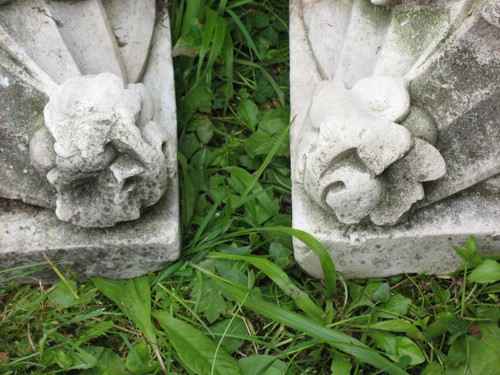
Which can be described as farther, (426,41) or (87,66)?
(87,66)

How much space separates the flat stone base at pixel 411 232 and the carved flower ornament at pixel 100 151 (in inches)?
18.3

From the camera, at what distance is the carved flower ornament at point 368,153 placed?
157 centimetres

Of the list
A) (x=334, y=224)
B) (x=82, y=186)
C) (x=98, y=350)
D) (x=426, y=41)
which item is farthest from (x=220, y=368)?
(x=426, y=41)

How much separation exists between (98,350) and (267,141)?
3.10 ft

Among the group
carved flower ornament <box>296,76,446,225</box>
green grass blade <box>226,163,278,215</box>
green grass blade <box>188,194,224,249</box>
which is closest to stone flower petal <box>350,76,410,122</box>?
carved flower ornament <box>296,76,446,225</box>

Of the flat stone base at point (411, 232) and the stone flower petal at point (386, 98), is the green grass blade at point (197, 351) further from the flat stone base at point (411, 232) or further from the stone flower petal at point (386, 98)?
the stone flower petal at point (386, 98)

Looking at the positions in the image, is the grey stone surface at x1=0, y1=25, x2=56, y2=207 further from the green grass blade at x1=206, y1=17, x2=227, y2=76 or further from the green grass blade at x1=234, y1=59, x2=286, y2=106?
the green grass blade at x1=234, y1=59, x2=286, y2=106

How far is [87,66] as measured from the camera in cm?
183

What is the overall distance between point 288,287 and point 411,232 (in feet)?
1.33

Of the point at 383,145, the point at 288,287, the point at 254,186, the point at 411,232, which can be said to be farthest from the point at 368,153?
the point at 254,186

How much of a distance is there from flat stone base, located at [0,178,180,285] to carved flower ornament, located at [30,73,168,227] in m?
0.08

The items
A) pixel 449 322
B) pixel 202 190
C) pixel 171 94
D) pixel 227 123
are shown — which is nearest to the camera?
pixel 449 322

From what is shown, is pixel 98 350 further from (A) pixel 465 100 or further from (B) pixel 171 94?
(A) pixel 465 100

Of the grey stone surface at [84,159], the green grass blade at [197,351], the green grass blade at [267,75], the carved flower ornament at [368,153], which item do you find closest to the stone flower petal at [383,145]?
the carved flower ornament at [368,153]
